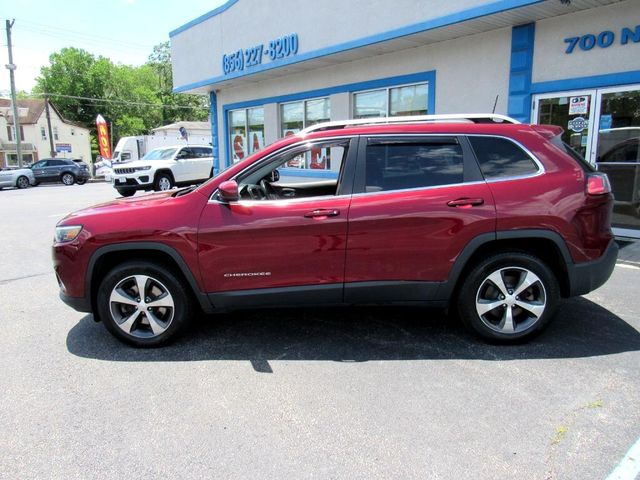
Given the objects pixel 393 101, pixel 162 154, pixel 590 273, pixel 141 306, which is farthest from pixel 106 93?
pixel 590 273

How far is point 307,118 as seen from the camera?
12.8 m

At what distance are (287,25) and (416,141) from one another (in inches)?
375

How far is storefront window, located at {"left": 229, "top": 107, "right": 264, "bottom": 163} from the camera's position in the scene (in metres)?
14.7

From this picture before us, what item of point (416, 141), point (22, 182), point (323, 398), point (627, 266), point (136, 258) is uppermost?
point (416, 141)

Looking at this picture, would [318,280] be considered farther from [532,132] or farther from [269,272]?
[532,132]

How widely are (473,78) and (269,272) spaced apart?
22.7 ft

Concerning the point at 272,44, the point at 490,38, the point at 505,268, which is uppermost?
the point at 272,44

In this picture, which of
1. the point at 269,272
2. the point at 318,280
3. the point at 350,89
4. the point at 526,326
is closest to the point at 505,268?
the point at 526,326

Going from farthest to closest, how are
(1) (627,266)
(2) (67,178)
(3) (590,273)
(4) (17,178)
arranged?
(2) (67,178) → (4) (17,178) → (1) (627,266) → (3) (590,273)

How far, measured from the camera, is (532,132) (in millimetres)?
3756

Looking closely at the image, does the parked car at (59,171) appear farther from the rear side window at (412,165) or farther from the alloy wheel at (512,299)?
the alloy wheel at (512,299)

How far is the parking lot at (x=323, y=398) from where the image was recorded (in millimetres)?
2480

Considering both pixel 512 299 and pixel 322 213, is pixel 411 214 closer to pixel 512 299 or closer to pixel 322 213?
pixel 322 213

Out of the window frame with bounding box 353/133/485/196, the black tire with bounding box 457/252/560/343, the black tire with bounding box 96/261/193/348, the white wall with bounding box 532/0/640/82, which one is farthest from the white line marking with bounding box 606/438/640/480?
the white wall with bounding box 532/0/640/82
